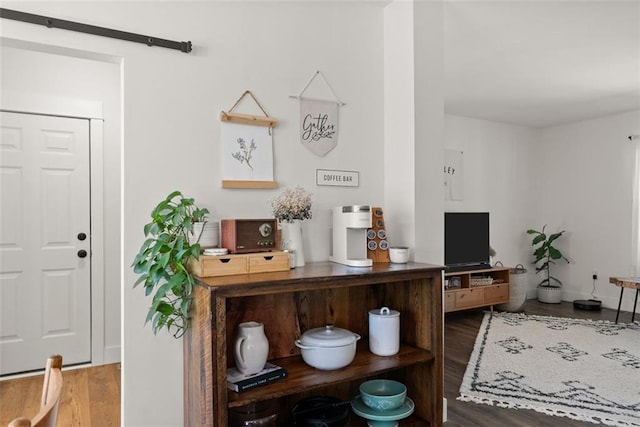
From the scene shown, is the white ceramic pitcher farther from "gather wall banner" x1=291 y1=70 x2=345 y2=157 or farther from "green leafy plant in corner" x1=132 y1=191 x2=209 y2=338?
"gather wall banner" x1=291 y1=70 x2=345 y2=157

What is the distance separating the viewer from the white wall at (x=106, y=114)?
3.28 metres

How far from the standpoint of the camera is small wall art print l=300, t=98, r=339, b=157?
224 centimetres

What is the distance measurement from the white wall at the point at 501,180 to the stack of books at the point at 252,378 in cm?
410

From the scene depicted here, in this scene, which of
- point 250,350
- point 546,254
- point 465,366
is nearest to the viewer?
point 250,350

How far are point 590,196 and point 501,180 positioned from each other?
3.89 ft

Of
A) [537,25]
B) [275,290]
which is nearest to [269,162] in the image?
[275,290]

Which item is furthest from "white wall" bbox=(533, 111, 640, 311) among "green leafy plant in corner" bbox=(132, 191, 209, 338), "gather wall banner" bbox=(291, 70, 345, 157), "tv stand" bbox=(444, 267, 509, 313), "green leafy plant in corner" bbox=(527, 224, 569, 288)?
"green leafy plant in corner" bbox=(132, 191, 209, 338)

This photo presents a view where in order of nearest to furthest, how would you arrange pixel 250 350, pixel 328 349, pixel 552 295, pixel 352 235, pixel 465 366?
pixel 250 350
pixel 328 349
pixel 352 235
pixel 465 366
pixel 552 295

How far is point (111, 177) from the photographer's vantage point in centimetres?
349

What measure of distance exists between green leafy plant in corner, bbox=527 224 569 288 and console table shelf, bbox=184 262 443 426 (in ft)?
14.7

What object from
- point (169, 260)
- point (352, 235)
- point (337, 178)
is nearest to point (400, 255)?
point (352, 235)

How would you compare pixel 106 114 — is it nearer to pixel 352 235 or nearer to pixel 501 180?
pixel 352 235

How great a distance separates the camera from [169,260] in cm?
165

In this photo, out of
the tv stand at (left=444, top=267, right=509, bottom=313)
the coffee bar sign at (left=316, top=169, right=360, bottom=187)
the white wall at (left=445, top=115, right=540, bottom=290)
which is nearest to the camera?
the coffee bar sign at (left=316, top=169, right=360, bottom=187)
